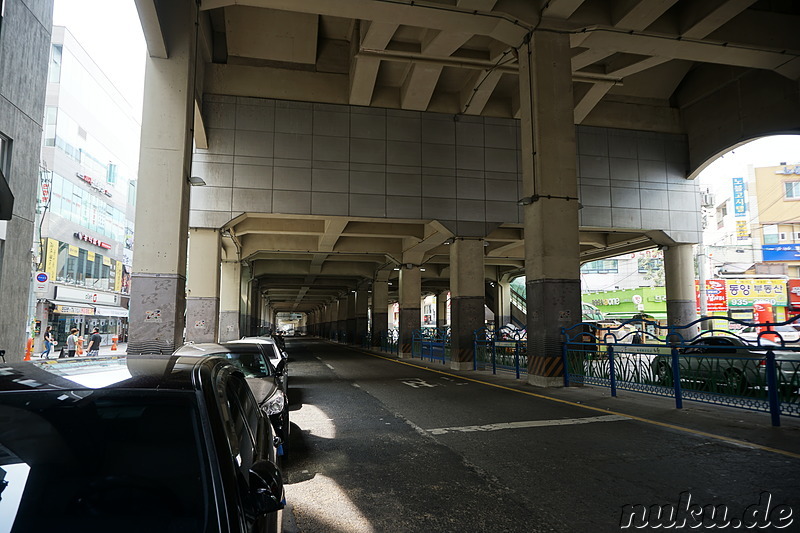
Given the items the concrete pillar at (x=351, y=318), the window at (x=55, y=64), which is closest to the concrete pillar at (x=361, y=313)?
the concrete pillar at (x=351, y=318)

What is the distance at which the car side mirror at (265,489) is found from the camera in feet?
6.75

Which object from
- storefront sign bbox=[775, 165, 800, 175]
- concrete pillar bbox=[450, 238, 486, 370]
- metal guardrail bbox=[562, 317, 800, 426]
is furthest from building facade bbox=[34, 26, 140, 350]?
storefront sign bbox=[775, 165, 800, 175]

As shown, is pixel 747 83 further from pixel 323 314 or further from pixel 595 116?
pixel 323 314

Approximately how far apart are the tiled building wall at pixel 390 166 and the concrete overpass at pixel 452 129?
0.08 m

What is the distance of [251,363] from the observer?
7594mm

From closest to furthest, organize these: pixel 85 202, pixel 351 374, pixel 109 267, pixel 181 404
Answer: pixel 181 404, pixel 351 374, pixel 85 202, pixel 109 267

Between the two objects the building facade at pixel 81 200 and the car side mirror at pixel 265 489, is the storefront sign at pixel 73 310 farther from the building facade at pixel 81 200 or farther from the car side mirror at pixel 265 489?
the car side mirror at pixel 265 489

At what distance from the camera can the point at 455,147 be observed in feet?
71.0

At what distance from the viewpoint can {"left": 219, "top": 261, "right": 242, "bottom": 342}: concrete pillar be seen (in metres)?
29.3

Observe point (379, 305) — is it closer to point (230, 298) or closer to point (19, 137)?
point (230, 298)

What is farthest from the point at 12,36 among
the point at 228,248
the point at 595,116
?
the point at 595,116

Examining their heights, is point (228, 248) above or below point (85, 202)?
below

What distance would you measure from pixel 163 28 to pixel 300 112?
835 centimetres

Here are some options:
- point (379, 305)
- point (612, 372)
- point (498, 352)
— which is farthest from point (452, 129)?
point (379, 305)
